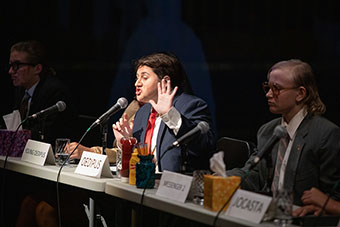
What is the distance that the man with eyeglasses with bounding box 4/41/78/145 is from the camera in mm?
4980

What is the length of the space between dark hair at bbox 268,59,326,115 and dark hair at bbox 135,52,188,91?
2.90 feet

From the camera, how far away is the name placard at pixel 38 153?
3.97 m

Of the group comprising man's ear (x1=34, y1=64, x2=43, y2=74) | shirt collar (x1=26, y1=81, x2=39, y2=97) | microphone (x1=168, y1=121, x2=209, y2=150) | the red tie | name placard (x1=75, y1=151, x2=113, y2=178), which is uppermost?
man's ear (x1=34, y1=64, x2=43, y2=74)

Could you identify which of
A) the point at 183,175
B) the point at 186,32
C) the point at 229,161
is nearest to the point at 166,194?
the point at 183,175

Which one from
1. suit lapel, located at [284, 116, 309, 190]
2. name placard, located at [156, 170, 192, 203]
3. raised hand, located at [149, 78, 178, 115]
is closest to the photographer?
name placard, located at [156, 170, 192, 203]

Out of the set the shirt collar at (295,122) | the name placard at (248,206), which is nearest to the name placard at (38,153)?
the shirt collar at (295,122)

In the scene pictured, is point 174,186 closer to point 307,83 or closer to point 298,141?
point 298,141

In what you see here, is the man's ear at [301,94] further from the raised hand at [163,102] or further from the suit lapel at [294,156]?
the raised hand at [163,102]

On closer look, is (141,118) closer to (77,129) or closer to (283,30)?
(77,129)

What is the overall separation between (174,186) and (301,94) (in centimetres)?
82

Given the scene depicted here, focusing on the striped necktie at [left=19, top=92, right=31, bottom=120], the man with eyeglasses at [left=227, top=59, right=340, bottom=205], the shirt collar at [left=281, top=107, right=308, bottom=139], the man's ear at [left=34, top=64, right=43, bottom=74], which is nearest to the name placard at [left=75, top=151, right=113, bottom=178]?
the man with eyeglasses at [left=227, top=59, right=340, bottom=205]

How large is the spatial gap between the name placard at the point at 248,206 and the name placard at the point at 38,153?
1.57 meters

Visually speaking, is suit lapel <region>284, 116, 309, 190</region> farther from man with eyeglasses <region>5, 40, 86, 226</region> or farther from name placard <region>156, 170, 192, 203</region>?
man with eyeglasses <region>5, 40, 86, 226</region>

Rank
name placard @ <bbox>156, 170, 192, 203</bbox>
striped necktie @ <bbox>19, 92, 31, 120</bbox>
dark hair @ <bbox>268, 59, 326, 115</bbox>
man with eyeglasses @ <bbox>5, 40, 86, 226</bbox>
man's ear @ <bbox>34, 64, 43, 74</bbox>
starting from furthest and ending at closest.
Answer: man's ear @ <bbox>34, 64, 43, 74</bbox>, striped necktie @ <bbox>19, 92, 31, 120</bbox>, man with eyeglasses @ <bbox>5, 40, 86, 226</bbox>, dark hair @ <bbox>268, 59, 326, 115</bbox>, name placard @ <bbox>156, 170, 192, 203</bbox>
